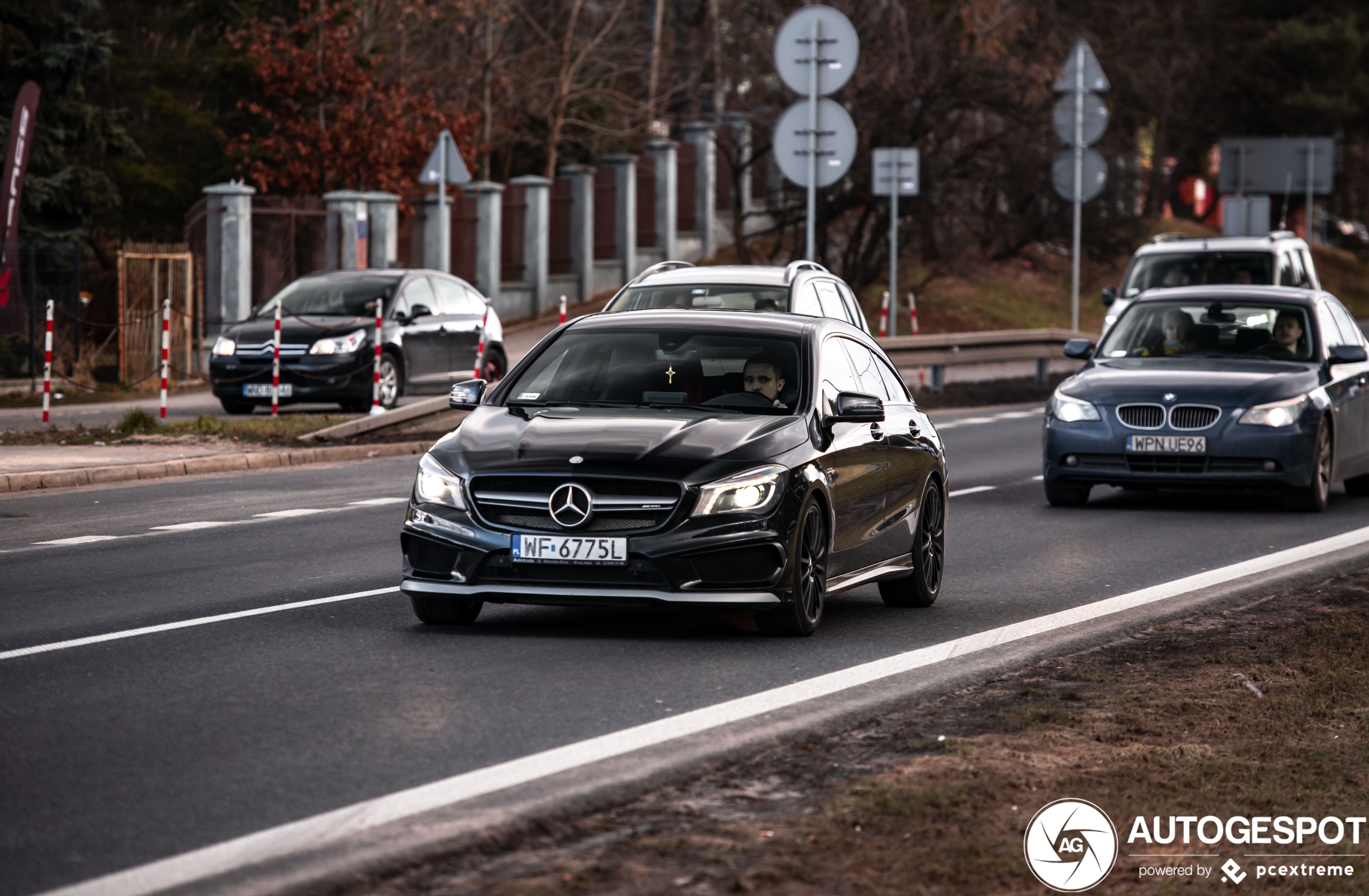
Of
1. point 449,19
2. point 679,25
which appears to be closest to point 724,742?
point 449,19

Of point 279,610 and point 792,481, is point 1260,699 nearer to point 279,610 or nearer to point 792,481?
point 792,481

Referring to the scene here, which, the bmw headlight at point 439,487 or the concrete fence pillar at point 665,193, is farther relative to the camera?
the concrete fence pillar at point 665,193

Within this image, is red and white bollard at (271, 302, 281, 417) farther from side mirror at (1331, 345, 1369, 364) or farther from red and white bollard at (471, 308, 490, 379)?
side mirror at (1331, 345, 1369, 364)

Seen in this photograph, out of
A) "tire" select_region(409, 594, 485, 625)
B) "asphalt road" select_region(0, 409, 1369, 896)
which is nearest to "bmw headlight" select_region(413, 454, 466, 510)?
"tire" select_region(409, 594, 485, 625)

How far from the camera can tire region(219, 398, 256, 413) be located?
82.4 feet

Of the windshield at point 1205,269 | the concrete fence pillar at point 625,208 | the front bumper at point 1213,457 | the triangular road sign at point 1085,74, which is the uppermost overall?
the triangular road sign at point 1085,74

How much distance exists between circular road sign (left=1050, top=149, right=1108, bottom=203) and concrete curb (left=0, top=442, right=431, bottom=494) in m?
18.1

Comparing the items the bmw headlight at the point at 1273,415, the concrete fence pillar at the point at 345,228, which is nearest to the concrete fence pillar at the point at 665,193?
the concrete fence pillar at the point at 345,228

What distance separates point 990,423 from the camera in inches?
1039

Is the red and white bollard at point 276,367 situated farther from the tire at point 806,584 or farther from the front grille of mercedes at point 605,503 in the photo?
the front grille of mercedes at point 605,503

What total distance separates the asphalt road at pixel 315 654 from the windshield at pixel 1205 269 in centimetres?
851

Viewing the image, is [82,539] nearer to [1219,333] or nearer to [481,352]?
[1219,333]

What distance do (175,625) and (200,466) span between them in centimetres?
925

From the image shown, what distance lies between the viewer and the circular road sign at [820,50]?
24172 millimetres
